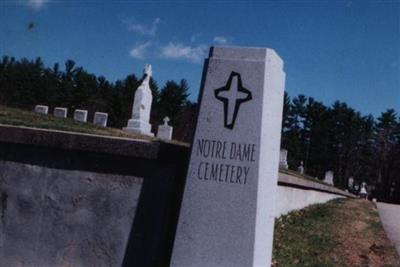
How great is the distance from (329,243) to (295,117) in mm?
84369

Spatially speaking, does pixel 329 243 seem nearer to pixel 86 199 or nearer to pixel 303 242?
pixel 303 242

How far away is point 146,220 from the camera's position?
4184 mm

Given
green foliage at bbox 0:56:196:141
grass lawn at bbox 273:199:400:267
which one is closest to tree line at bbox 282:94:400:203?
green foliage at bbox 0:56:196:141

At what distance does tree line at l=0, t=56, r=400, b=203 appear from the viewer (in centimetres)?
7019

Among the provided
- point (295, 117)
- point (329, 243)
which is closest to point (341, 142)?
point (295, 117)

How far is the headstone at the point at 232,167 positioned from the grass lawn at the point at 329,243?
7.44ft

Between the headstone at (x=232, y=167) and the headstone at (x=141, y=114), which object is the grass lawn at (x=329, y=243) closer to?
the headstone at (x=232, y=167)

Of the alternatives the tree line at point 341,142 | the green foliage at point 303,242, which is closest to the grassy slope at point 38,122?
the green foliage at point 303,242

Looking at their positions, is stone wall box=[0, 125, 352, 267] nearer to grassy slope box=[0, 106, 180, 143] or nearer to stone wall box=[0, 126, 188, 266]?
stone wall box=[0, 126, 188, 266]

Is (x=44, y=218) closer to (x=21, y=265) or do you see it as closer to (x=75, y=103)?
(x=21, y=265)

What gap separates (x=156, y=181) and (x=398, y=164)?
71.6 meters

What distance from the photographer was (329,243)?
773 cm

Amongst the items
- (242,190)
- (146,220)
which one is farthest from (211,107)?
(146,220)

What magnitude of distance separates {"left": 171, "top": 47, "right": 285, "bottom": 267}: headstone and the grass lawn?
2268 millimetres
